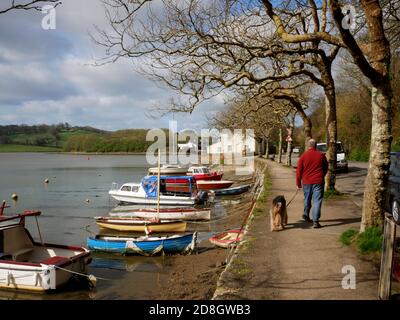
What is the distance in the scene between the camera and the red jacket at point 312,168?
10938mm

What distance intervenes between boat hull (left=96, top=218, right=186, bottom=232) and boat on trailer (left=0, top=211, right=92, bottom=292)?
6404 millimetres

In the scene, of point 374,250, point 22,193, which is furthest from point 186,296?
point 22,193

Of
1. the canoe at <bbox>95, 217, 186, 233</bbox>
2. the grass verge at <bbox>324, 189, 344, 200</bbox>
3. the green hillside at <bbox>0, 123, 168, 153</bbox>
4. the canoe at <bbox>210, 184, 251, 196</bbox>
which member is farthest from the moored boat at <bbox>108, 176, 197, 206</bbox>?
the green hillside at <bbox>0, 123, 168, 153</bbox>

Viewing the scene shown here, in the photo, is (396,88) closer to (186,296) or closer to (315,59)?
(315,59)

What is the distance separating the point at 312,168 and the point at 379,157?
2252 millimetres

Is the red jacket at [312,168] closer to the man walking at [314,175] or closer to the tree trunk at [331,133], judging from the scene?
the man walking at [314,175]

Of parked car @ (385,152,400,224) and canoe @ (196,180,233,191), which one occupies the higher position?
parked car @ (385,152,400,224)

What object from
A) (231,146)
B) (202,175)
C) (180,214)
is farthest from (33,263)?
(231,146)

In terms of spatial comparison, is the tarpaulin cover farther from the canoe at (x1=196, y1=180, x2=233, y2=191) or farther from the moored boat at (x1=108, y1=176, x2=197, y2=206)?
the canoe at (x1=196, y1=180, x2=233, y2=191)

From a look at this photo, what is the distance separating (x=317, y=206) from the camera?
1095 cm

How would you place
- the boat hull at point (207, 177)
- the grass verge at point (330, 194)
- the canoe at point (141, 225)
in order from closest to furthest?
1. the grass verge at point (330, 194)
2. the canoe at point (141, 225)
3. the boat hull at point (207, 177)

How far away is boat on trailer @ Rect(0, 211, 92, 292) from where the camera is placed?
1210 cm

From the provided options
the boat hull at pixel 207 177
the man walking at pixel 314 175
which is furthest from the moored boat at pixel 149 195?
the man walking at pixel 314 175
